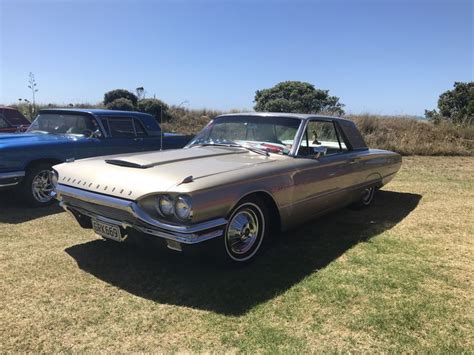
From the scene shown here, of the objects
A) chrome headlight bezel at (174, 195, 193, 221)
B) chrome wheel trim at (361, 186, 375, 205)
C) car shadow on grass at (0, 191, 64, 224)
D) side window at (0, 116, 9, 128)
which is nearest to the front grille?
chrome headlight bezel at (174, 195, 193, 221)

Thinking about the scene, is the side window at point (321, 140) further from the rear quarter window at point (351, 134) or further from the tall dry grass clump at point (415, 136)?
the tall dry grass clump at point (415, 136)

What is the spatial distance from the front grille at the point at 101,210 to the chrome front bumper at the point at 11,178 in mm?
2272

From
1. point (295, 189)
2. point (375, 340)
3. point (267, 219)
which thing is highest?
point (295, 189)

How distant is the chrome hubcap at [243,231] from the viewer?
3.73m

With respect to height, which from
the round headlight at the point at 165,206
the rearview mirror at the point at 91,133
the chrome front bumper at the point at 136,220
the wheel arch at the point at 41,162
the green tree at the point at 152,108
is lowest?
the chrome front bumper at the point at 136,220

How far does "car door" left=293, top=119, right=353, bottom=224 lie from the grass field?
0.43 metres

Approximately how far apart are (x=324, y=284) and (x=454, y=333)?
41.6 inches

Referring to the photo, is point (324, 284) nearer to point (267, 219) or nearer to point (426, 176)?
point (267, 219)

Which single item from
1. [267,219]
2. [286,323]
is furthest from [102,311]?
[267,219]

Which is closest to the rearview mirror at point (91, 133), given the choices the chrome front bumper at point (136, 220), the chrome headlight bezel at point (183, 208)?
the chrome front bumper at point (136, 220)

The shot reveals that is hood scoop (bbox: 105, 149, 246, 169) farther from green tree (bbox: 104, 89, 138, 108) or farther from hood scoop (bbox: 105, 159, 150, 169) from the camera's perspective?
green tree (bbox: 104, 89, 138, 108)

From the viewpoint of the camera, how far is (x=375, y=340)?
2783 millimetres

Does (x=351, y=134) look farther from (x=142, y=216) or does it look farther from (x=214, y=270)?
(x=142, y=216)

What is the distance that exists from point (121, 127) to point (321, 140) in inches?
145
